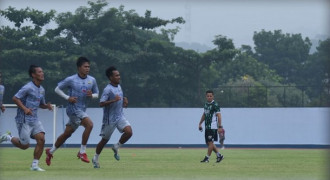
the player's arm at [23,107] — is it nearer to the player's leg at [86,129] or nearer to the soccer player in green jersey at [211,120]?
the player's leg at [86,129]

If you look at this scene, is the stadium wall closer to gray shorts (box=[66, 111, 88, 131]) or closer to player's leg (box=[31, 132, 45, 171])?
gray shorts (box=[66, 111, 88, 131])

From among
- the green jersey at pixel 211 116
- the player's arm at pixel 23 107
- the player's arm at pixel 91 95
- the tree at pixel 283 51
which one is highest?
the tree at pixel 283 51

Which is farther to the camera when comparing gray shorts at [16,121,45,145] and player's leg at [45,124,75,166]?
player's leg at [45,124,75,166]

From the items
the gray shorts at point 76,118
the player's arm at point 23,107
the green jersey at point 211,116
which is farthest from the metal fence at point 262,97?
the player's arm at point 23,107

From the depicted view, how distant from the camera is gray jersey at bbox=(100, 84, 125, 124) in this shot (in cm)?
1677

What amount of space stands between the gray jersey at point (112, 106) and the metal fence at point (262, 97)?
2856cm

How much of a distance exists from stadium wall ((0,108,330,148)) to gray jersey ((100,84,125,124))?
25.2 m

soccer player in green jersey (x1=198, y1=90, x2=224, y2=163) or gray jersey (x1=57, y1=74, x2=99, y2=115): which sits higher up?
gray jersey (x1=57, y1=74, x2=99, y2=115)

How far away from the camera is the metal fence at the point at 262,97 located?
149 feet

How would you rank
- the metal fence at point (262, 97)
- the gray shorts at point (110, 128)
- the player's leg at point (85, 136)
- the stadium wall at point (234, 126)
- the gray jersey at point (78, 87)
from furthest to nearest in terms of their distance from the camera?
the metal fence at point (262, 97), the stadium wall at point (234, 126), the gray shorts at point (110, 128), the gray jersey at point (78, 87), the player's leg at point (85, 136)

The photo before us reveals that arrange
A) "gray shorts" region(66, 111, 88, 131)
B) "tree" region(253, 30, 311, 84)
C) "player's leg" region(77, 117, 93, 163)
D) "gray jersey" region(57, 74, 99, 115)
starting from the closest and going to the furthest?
"player's leg" region(77, 117, 93, 163) → "gray jersey" region(57, 74, 99, 115) → "gray shorts" region(66, 111, 88, 131) → "tree" region(253, 30, 311, 84)

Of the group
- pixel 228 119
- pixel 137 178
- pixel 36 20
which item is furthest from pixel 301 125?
pixel 137 178

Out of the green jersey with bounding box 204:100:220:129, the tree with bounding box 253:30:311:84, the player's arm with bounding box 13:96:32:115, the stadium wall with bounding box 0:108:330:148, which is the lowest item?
the stadium wall with bounding box 0:108:330:148

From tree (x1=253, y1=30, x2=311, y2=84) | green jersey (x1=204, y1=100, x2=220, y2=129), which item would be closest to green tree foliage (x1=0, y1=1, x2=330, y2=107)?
green jersey (x1=204, y1=100, x2=220, y2=129)
